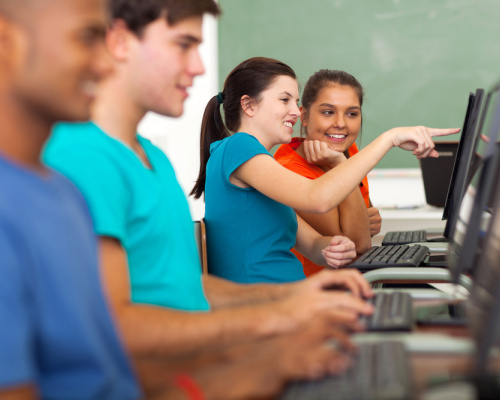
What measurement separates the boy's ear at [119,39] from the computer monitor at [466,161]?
821mm

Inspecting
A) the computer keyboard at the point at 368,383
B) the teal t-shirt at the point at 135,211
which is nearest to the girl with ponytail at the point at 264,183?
the teal t-shirt at the point at 135,211

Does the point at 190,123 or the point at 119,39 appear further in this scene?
the point at 190,123

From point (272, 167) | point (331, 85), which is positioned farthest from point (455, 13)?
point (272, 167)

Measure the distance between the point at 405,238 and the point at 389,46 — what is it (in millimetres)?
1760

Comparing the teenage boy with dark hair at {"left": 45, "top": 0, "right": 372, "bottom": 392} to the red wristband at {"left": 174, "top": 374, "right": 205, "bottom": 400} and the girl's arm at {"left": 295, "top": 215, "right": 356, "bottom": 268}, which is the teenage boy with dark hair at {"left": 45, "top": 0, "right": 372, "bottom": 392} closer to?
the red wristband at {"left": 174, "top": 374, "right": 205, "bottom": 400}

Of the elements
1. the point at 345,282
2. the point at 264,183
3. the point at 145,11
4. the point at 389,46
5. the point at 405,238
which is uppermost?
the point at 389,46

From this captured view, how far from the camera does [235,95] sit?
1.95 metres

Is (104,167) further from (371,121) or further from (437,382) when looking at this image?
(371,121)

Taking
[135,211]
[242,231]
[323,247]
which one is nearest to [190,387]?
[135,211]

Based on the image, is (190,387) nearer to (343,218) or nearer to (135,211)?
(135,211)

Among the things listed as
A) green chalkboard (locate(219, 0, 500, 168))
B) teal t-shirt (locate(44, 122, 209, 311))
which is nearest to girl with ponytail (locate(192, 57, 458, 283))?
teal t-shirt (locate(44, 122, 209, 311))

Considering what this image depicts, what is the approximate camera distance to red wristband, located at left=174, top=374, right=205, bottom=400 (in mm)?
629

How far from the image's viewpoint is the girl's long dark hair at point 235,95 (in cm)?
192

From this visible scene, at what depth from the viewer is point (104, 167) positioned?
838mm
